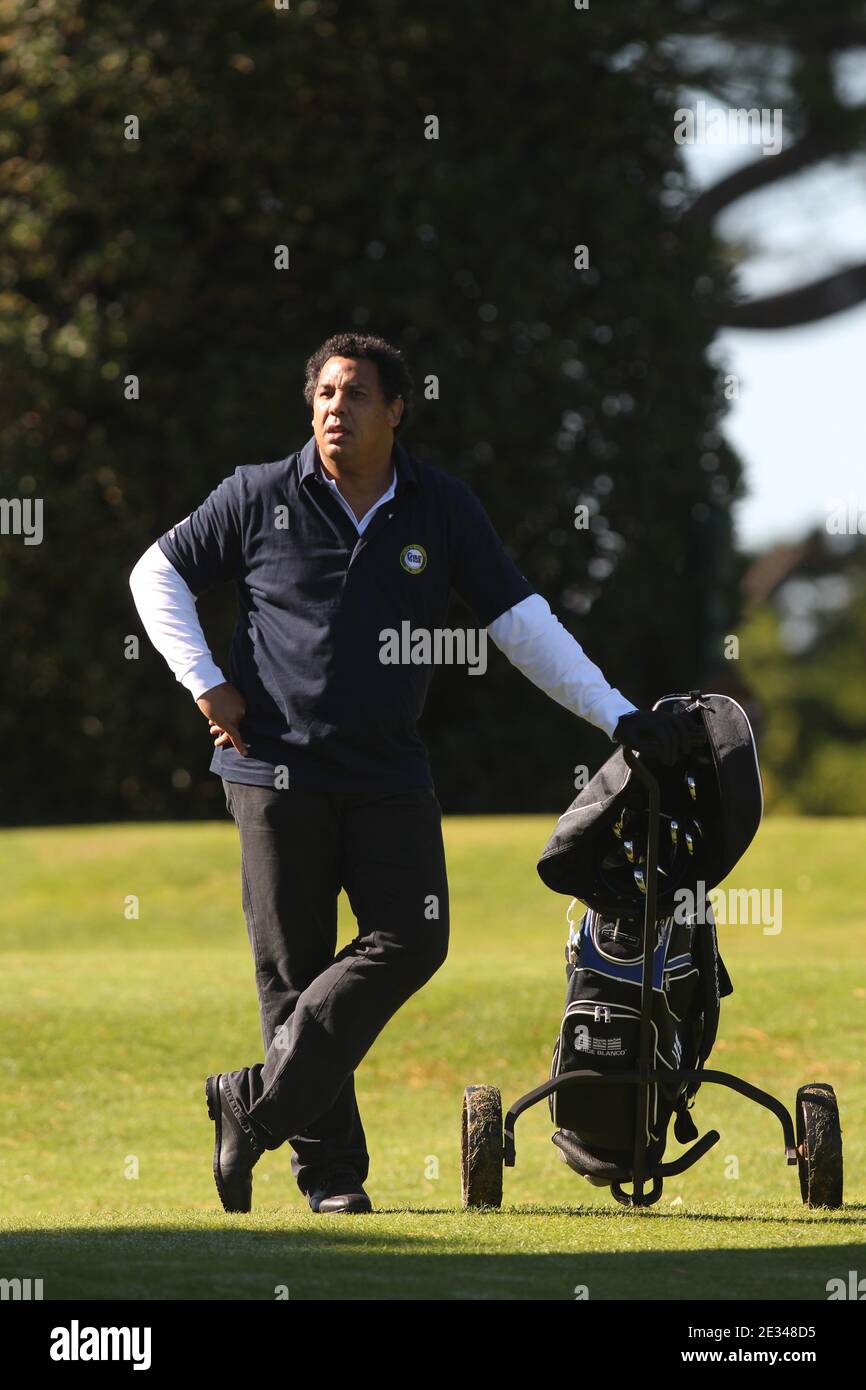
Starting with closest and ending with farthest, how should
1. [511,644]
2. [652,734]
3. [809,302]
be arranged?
[652,734], [511,644], [809,302]

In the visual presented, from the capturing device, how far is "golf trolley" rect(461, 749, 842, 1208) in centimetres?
511

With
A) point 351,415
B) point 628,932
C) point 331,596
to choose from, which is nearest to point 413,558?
point 331,596

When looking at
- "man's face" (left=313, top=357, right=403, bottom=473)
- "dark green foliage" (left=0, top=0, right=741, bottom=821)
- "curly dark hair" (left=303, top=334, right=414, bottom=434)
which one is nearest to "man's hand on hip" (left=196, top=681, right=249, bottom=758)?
"man's face" (left=313, top=357, right=403, bottom=473)

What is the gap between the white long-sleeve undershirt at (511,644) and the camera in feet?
16.6

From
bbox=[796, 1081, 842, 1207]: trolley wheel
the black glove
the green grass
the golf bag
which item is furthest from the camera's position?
bbox=[796, 1081, 842, 1207]: trolley wheel

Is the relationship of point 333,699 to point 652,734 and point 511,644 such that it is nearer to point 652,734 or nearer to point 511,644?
point 511,644

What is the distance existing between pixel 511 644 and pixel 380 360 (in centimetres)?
79

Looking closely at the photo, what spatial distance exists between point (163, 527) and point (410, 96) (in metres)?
3.54

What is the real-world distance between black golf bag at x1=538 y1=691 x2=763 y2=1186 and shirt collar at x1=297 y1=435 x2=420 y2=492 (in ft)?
2.89

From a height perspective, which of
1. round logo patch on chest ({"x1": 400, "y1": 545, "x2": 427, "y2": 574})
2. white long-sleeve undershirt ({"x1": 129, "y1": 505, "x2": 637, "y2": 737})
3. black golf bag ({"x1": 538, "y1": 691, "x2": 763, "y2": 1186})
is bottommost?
black golf bag ({"x1": 538, "y1": 691, "x2": 763, "y2": 1186})

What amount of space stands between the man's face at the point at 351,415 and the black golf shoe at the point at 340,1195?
1.82 metres

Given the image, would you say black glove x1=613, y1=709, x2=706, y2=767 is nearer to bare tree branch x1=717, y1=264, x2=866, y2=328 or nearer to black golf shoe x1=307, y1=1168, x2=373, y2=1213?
black golf shoe x1=307, y1=1168, x2=373, y2=1213

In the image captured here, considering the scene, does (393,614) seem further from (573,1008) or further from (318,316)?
(318,316)

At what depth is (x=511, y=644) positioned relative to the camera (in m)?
5.13
